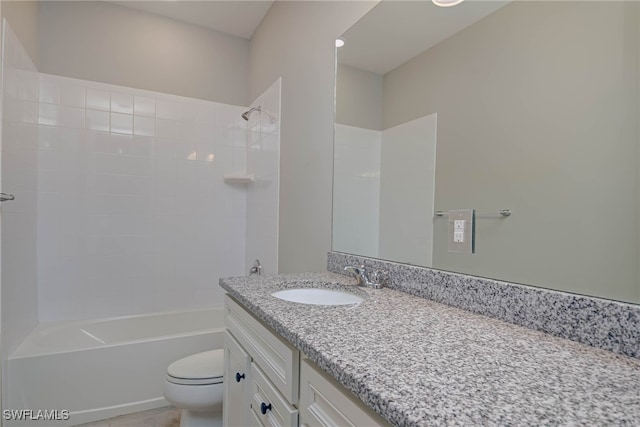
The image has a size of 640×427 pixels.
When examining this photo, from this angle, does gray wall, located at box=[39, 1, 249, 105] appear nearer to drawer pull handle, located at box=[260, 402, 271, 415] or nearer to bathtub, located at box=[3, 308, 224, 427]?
bathtub, located at box=[3, 308, 224, 427]

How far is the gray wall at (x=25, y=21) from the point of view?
1.70m

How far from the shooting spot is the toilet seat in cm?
153

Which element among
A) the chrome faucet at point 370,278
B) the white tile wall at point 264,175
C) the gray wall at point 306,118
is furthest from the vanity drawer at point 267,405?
the white tile wall at point 264,175

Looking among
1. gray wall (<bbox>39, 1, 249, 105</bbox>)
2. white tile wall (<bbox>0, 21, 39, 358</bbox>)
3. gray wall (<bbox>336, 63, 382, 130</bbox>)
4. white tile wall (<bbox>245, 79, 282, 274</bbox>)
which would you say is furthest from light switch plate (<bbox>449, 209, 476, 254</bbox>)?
gray wall (<bbox>39, 1, 249, 105</bbox>)

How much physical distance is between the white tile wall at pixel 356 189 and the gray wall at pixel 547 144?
0.38 m

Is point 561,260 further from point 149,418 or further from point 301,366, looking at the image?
point 149,418

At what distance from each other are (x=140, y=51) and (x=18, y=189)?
4.42 ft

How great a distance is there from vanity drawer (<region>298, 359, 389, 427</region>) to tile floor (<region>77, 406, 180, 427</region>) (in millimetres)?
1591

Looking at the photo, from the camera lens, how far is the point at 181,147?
2.67m

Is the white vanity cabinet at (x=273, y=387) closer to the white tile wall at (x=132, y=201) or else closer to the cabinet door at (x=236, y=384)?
the cabinet door at (x=236, y=384)

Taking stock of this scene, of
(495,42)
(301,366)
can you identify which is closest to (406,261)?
(301,366)

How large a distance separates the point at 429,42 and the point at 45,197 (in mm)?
2558

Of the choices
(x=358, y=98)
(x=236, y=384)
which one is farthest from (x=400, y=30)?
(x=236, y=384)

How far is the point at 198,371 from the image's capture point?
1588mm
